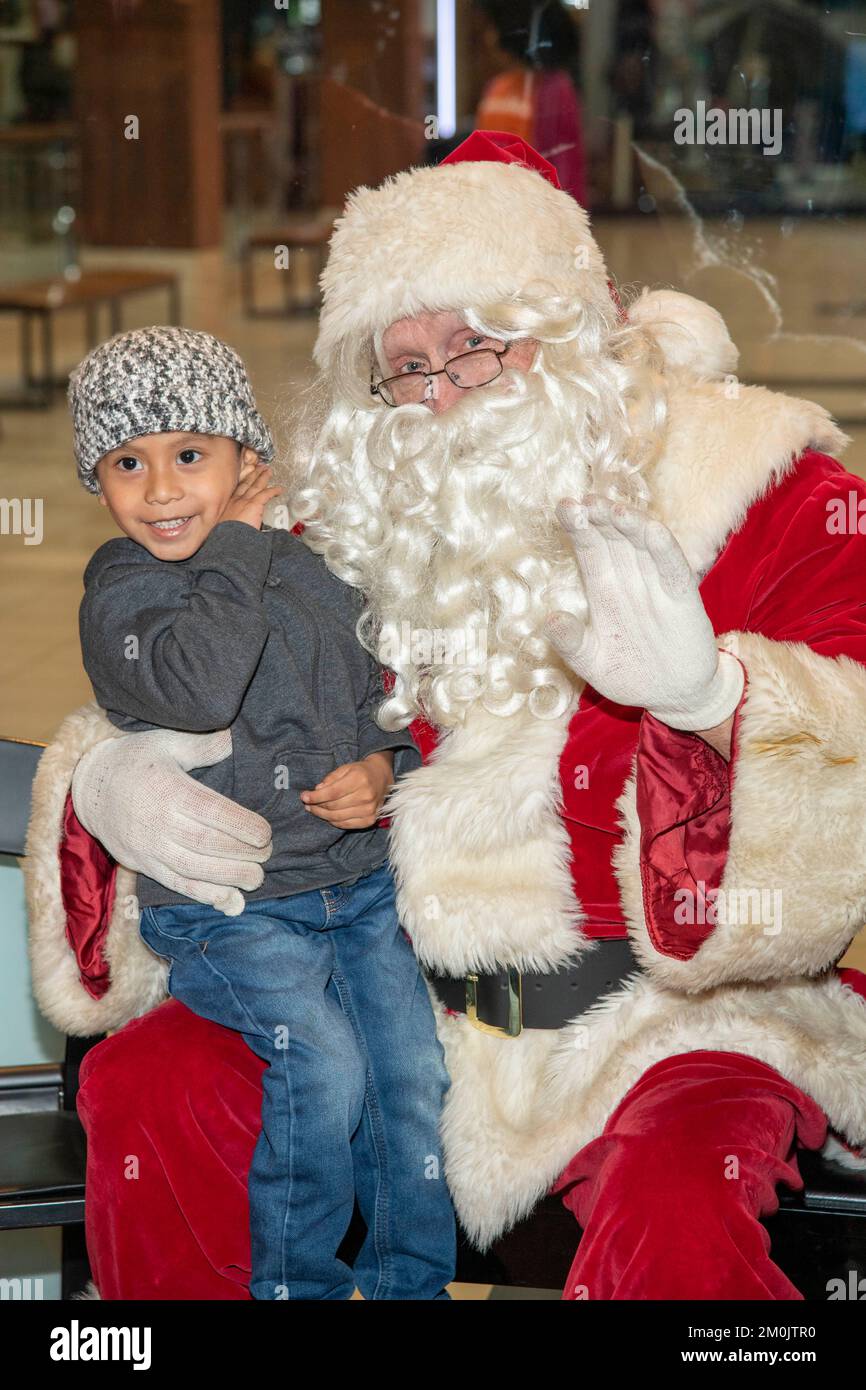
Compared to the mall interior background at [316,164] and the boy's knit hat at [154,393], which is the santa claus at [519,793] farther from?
the mall interior background at [316,164]

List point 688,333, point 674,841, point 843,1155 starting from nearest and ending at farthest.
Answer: point 674,841, point 843,1155, point 688,333

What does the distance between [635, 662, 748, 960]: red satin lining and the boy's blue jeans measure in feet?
1.29

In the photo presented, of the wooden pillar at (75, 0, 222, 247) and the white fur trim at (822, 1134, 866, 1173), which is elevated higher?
the wooden pillar at (75, 0, 222, 247)

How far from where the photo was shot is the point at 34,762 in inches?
89.0

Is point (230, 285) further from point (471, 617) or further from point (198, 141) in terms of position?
point (471, 617)

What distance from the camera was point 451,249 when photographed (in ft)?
6.52

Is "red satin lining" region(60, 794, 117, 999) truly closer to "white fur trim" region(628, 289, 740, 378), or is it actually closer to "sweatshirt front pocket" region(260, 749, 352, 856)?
"sweatshirt front pocket" region(260, 749, 352, 856)

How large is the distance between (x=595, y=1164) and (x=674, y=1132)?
0.16 metres

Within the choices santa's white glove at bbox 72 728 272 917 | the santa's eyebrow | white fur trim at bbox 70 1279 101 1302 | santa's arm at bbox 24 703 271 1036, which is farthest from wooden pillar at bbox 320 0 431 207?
white fur trim at bbox 70 1279 101 1302

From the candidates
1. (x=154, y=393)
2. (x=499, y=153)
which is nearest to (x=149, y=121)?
(x=499, y=153)

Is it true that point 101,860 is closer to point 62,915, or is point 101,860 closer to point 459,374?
point 62,915

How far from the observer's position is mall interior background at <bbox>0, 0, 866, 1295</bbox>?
24.8 feet

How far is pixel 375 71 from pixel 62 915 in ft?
23.5
